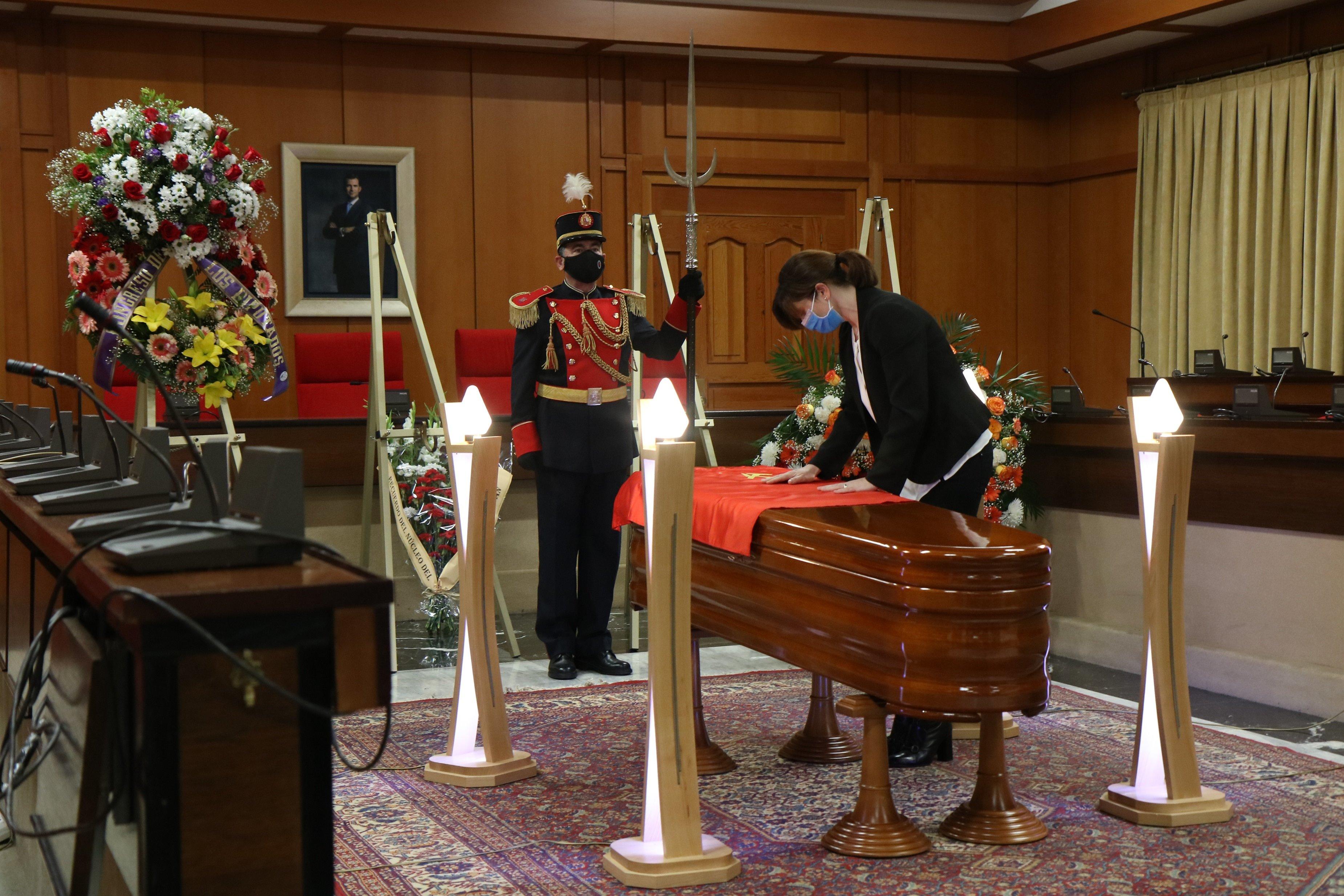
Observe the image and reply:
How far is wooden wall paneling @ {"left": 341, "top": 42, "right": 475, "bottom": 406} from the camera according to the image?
7.19 meters

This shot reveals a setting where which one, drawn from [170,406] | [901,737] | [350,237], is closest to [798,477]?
[901,737]

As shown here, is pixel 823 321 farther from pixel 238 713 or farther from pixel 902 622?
pixel 238 713

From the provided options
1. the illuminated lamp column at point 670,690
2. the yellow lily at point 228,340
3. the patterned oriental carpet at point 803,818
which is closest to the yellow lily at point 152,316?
the yellow lily at point 228,340

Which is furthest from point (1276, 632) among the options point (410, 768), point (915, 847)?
point (410, 768)

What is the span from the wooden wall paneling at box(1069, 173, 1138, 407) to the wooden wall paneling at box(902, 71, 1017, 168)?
22.5 inches

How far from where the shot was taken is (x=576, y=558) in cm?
469

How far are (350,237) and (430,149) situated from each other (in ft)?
2.20

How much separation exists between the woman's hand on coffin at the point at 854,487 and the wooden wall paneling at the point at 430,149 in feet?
14.3

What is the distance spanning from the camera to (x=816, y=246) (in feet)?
26.8

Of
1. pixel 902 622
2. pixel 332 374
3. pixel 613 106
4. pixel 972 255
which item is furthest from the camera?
pixel 972 255

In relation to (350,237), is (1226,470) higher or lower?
lower

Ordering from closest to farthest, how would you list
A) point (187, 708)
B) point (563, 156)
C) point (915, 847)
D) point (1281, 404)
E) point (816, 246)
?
point (187, 708)
point (915, 847)
point (1281, 404)
point (563, 156)
point (816, 246)

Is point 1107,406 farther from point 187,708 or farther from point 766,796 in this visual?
point 187,708

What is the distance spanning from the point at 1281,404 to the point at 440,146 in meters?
4.47
